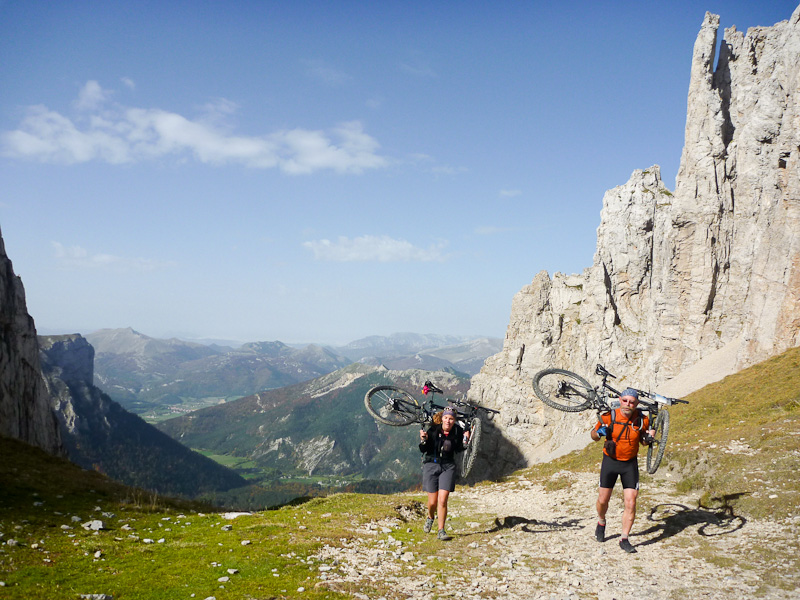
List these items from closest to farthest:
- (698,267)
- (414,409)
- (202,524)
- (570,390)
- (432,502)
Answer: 1. (432,502)
2. (202,524)
3. (570,390)
4. (414,409)
5. (698,267)

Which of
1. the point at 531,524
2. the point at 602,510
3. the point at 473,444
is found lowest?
the point at 531,524

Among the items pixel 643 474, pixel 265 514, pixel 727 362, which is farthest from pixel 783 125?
pixel 265 514

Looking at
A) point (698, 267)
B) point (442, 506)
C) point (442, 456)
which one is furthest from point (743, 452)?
point (698, 267)

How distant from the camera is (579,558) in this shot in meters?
11.9

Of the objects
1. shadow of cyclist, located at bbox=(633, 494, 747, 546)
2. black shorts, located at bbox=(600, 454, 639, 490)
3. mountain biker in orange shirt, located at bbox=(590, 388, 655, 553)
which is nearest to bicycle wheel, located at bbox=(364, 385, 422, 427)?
black shorts, located at bbox=(600, 454, 639, 490)

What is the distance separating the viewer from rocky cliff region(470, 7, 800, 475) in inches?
1790

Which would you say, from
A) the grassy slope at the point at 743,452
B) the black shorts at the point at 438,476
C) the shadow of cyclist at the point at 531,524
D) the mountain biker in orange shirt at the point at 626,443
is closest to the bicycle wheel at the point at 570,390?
the shadow of cyclist at the point at 531,524

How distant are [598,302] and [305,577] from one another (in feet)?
243

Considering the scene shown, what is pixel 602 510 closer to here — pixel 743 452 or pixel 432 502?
pixel 432 502

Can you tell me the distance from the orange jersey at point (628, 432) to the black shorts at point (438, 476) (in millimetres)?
5014

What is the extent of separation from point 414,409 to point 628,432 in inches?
430

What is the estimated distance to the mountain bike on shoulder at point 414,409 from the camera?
638 inches

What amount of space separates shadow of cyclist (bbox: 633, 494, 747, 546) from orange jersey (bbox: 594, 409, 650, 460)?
2.92m

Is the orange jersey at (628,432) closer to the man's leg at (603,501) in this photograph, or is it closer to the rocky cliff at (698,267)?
the man's leg at (603,501)
